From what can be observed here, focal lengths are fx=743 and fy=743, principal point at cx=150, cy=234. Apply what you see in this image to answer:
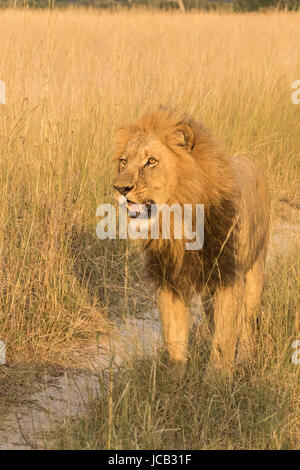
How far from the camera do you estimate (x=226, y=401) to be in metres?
3.06

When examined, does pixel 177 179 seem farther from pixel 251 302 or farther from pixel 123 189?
pixel 251 302

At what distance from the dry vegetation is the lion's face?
1.58ft

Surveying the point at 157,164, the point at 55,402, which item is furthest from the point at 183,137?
the point at 55,402

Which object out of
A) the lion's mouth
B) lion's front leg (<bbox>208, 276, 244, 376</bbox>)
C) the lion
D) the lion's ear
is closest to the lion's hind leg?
the lion

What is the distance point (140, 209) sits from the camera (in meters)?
3.13

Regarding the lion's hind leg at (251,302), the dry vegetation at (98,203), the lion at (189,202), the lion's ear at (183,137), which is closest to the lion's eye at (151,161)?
the lion at (189,202)

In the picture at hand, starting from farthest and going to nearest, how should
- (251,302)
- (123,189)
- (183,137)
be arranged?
(251,302), (183,137), (123,189)

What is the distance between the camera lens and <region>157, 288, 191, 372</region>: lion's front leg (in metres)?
3.35

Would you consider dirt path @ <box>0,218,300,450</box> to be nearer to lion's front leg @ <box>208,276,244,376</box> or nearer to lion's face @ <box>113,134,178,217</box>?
lion's front leg @ <box>208,276,244,376</box>

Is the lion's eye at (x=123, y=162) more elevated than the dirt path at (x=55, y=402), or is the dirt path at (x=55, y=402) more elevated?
the lion's eye at (x=123, y=162)

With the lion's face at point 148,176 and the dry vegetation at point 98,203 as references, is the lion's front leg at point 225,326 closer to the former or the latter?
the dry vegetation at point 98,203

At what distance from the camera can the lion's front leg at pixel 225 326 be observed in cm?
327

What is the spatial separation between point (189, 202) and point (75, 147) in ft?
6.53
